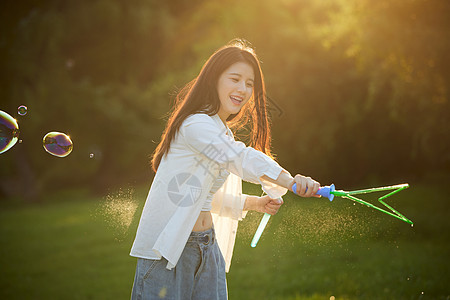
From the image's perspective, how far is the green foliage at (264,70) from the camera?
19.3 feet

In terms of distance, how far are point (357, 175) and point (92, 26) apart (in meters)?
8.30

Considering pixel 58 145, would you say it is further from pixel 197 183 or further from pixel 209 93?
pixel 197 183

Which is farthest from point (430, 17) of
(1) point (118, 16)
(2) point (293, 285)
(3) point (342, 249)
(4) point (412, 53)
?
(1) point (118, 16)

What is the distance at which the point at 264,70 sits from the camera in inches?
384

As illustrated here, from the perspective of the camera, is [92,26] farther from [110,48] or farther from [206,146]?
[206,146]

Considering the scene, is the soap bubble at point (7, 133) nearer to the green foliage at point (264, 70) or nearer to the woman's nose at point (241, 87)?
the woman's nose at point (241, 87)

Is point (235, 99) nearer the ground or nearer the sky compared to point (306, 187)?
nearer the sky

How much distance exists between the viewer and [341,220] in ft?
10.6

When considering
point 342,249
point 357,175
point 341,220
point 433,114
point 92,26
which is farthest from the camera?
point 92,26

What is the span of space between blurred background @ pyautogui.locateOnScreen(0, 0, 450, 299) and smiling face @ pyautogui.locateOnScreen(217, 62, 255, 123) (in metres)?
2.67

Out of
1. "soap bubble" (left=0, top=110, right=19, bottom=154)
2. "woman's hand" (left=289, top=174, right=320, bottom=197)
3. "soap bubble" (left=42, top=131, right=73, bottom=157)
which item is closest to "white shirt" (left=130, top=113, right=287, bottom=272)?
"woman's hand" (left=289, top=174, right=320, bottom=197)

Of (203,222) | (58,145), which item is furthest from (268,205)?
(58,145)

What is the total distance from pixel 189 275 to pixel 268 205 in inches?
23.2

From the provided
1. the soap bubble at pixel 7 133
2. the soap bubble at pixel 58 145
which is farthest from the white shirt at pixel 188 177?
the soap bubble at pixel 7 133
